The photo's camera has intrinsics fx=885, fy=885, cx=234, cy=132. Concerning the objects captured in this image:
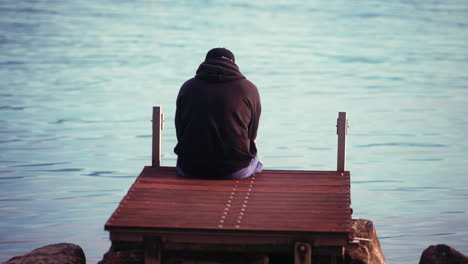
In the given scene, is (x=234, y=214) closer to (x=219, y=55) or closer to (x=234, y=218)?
(x=234, y=218)

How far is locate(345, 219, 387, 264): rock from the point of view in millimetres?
8484

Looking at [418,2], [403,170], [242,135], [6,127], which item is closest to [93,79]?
[6,127]

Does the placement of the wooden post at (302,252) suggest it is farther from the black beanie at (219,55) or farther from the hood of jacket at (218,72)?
the black beanie at (219,55)

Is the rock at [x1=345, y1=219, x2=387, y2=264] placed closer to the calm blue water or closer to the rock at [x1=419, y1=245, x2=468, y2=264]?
the rock at [x1=419, y1=245, x2=468, y2=264]

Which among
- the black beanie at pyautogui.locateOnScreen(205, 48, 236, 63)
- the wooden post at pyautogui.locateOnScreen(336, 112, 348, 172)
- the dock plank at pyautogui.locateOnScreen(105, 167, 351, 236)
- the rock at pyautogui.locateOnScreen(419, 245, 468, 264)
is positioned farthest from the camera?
the wooden post at pyautogui.locateOnScreen(336, 112, 348, 172)

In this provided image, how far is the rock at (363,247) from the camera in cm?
848

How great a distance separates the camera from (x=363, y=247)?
8750 mm

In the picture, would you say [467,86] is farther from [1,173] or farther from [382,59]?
[1,173]

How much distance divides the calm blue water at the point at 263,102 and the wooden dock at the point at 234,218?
4.72m

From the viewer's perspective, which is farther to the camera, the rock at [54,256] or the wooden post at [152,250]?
the rock at [54,256]

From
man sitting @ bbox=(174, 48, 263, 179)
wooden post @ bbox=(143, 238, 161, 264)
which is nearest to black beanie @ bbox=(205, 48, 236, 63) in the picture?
man sitting @ bbox=(174, 48, 263, 179)

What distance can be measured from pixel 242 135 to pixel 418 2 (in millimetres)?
50741

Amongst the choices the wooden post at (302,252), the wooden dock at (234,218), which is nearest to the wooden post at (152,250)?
the wooden dock at (234,218)

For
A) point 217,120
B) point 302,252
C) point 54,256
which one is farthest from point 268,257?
point 54,256
